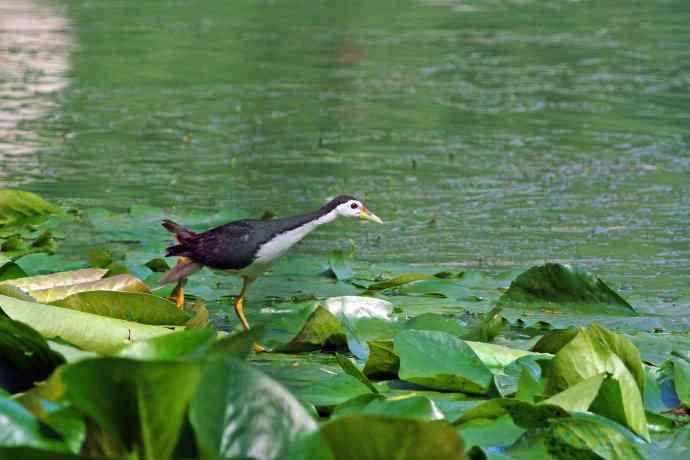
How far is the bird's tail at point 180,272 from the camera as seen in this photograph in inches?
164

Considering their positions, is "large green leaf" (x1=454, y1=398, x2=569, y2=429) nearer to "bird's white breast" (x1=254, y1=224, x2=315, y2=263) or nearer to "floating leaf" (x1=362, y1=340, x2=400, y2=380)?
"floating leaf" (x1=362, y1=340, x2=400, y2=380)

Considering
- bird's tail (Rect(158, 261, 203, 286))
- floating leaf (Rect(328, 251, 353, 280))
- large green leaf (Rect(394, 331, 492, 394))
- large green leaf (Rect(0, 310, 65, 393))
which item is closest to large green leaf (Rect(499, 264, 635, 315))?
floating leaf (Rect(328, 251, 353, 280))

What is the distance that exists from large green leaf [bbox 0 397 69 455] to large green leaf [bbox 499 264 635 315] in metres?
2.57

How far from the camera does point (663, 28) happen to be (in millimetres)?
14688

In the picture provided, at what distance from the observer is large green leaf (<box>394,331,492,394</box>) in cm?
290

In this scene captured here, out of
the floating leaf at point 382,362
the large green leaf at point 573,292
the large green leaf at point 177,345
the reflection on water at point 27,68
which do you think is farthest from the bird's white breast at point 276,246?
the reflection on water at point 27,68

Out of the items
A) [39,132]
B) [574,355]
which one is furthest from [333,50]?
[574,355]

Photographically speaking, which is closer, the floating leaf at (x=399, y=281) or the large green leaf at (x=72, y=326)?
the large green leaf at (x=72, y=326)

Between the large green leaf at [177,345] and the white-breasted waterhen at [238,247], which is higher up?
the large green leaf at [177,345]

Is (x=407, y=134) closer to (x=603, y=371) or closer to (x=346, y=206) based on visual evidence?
(x=346, y=206)

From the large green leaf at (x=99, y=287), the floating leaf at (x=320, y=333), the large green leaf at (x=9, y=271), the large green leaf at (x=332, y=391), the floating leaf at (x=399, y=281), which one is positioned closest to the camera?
the large green leaf at (x=332, y=391)

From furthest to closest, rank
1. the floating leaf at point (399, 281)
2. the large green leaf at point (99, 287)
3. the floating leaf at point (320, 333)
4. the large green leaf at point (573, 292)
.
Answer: the floating leaf at point (399, 281)
the large green leaf at point (573, 292)
the large green leaf at point (99, 287)
the floating leaf at point (320, 333)

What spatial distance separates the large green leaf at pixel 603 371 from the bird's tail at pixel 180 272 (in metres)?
1.77

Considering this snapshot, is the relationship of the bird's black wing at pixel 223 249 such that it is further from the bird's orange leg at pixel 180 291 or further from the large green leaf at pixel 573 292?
the large green leaf at pixel 573 292
